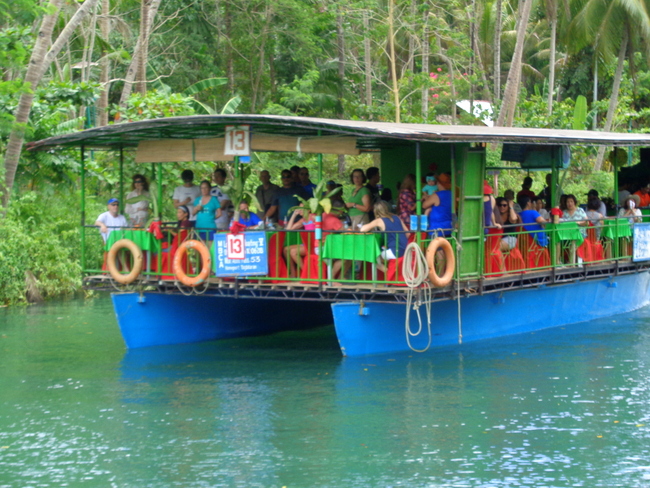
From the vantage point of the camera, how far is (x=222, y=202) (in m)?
14.5

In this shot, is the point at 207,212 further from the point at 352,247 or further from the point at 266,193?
the point at 352,247

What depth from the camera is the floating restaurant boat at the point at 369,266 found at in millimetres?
12797

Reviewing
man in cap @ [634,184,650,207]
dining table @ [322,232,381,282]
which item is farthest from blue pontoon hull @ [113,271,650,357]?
man in cap @ [634,184,650,207]

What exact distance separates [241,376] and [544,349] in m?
4.79

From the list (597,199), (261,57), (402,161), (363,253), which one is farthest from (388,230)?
(261,57)

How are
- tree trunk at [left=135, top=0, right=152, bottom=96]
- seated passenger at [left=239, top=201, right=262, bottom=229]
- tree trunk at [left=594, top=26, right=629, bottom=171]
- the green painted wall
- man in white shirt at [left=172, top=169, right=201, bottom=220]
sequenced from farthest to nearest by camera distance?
tree trunk at [left=594, top=26, right=629, bottom=171] < tree trunk at [left=135, top=0, right=152, bottom=96] < the green painted wall < man in white shirt at [left=172, top=169, right=201, bottom=220] < seated passenger at [left=239, top=201, right=262, bottom=229]

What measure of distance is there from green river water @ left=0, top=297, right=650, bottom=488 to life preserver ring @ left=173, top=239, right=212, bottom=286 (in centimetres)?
124

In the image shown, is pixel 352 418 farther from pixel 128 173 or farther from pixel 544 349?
pixel 128 173

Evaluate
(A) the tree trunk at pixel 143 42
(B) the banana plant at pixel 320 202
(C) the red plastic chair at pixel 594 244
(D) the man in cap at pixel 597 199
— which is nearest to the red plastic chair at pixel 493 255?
(B) the banana plant at pixel 320 202

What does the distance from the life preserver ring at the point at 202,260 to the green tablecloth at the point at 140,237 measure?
590 millimetres

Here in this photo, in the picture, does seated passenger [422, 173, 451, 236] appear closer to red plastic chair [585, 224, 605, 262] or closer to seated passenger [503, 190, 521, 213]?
seated passenger [503, 190, 521, 213]

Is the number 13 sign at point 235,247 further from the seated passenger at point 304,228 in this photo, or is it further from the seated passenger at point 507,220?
the seated passenger at point 507,220

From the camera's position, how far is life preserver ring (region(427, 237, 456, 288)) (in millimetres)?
12492

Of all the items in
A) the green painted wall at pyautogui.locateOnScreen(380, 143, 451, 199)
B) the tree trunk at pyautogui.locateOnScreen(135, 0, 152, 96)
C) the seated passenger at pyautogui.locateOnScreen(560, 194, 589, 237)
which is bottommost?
the seated passenger at pyautogui.locateOnScreen(560, 194, 589, 237)
